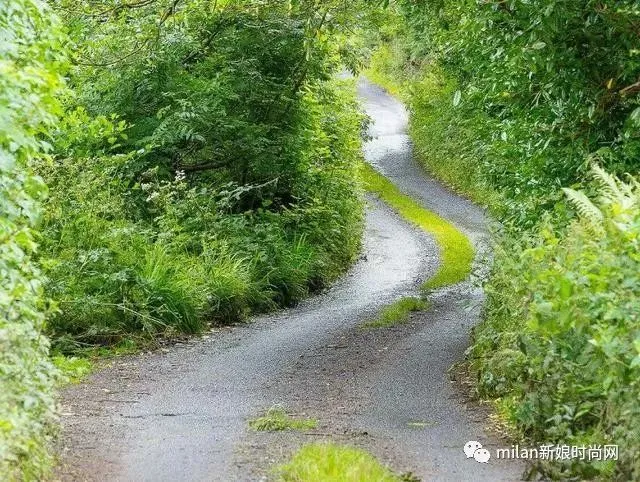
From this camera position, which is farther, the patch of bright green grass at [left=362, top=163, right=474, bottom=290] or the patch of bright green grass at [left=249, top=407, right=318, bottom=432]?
the patch of bright green grass at [left=362, top=163, right=474, bottom=290]

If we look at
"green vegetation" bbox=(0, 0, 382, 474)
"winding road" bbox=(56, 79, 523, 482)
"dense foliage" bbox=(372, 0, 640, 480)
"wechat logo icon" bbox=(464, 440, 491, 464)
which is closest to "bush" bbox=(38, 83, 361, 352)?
"green vegetation" bbox=(0, 0, 382, 474)

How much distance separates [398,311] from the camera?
1686cm

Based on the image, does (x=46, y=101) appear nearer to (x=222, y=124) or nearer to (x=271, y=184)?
(x=222, y=124)

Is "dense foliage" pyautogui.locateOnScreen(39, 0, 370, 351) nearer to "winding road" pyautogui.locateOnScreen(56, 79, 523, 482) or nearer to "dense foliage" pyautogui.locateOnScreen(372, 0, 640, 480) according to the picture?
"winding road" pyautogui.locateOnScreen(56, 79, 523, 482)

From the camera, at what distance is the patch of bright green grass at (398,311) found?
1556 cm

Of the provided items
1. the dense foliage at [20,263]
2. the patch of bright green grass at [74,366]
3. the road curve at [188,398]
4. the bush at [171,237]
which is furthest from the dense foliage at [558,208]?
the bush at [171,237]

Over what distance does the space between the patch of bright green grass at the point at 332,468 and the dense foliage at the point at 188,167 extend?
621 centimetres

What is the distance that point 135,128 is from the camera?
54.3 ft

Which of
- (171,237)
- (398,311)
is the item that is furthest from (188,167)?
(398,311)

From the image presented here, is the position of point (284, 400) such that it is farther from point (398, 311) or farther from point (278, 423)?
point (398, 311)

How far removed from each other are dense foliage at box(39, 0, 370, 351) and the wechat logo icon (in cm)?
586

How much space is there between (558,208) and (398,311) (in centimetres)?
801

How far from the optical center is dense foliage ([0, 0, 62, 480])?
16.9ft

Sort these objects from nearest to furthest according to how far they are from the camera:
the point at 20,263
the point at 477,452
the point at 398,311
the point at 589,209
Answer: the point at 20,263, the point at 589,209, the point at 477,452, the point at 398,311
